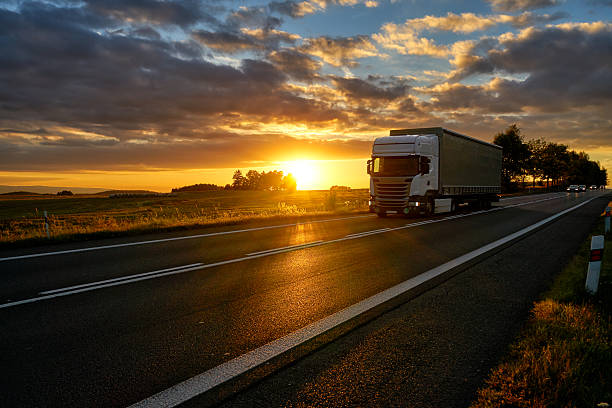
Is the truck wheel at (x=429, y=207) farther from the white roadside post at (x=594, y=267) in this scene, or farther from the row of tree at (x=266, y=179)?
the row of tree at (x=266, y=179)

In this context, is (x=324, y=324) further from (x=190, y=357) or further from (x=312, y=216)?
(x=312, y=216)

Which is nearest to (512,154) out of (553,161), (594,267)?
(553,161)

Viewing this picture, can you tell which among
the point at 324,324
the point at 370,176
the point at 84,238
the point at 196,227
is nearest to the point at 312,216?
the point at 370,176

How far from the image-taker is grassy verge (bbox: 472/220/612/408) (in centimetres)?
274

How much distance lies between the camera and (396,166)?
17422mm

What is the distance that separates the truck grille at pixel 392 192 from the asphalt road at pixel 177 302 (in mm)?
6500

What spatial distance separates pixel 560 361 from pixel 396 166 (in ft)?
48.2

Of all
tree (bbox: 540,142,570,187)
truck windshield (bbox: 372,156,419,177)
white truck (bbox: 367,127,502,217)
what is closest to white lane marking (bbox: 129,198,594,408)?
white truck (bbox: 367,127,502,217)

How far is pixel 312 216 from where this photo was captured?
19297 millimetres

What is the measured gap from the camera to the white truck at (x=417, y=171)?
17062mm

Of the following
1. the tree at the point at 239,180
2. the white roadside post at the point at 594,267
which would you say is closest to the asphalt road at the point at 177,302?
the white roadside post at the point at 594,267

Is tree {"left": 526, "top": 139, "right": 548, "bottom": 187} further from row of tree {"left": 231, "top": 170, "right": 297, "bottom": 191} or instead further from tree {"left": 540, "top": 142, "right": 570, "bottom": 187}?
row of tree {"left": 231, "top": 170, "right": 297, "bottom": 191}

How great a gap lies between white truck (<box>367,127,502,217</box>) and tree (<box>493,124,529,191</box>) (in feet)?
183

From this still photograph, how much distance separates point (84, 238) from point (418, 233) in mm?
10575
